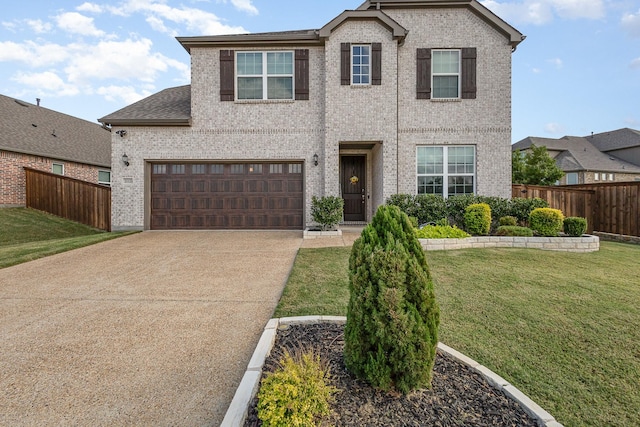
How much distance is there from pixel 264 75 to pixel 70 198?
28.5 feet

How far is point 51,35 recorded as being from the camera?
12.5m

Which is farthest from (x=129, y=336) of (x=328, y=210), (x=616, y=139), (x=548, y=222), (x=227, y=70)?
(x=616, y=139)

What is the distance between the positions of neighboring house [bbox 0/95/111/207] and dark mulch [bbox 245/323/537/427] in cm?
1714

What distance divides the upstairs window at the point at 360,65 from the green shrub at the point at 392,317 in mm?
9114

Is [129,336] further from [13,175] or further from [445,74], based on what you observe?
[13,175]

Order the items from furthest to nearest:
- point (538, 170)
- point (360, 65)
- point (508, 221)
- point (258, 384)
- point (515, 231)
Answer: point (538, 170) → point (360, 65) → point (508, 221) → point (515, 231) → point (258, 384)

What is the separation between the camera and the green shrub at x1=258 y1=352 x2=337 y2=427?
5.70 feet

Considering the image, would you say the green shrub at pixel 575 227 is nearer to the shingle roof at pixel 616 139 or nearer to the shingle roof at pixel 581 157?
the shingle roof at pixel 581 157

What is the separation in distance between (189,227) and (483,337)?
9607mm

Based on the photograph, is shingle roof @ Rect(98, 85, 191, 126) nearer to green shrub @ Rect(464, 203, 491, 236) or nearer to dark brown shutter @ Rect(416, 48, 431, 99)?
dark brown shutter @ Rect(416, 48, 431, 99)

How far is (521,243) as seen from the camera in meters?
7.58

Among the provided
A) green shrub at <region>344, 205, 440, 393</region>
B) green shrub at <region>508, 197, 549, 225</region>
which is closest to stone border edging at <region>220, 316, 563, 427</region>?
green shrub at <region>344, 205, 440, 393</region>

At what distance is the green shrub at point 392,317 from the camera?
2002mm

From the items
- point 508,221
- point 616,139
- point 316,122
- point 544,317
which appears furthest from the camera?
point 616,139
